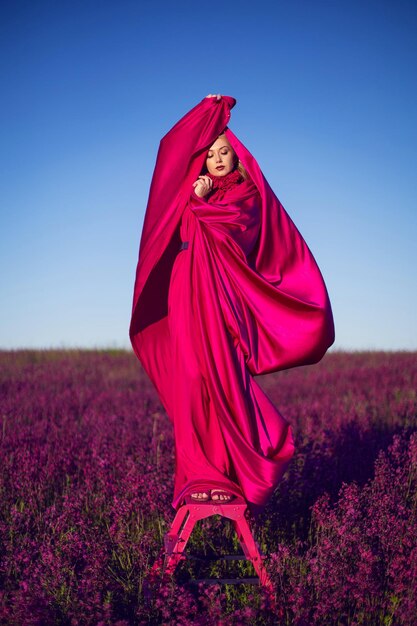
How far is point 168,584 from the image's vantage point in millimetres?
2512

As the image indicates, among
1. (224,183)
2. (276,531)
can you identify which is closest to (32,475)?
(276,531)

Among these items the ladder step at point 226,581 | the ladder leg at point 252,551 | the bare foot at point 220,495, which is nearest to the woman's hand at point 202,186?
the bare foot at point 220,495

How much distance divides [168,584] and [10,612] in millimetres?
667

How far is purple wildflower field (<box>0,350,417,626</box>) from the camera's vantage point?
2527 millimetres

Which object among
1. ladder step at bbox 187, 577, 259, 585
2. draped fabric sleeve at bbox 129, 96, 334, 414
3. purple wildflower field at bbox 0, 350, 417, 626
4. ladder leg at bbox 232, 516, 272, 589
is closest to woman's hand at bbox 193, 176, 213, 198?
draped fabric sleeve at bbox 129, 96, 334, 414

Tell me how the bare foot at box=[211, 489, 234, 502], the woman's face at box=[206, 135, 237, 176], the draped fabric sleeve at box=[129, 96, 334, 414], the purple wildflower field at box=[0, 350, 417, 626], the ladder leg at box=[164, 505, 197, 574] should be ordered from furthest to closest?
the woman's face at box=[206, 135, 237, 176], the draped fabric sleeve at box=[129, 96, 334, 414], the bare foot at box=[211, 489, 234, 502], the ladder leg at box=[164, 505, 197, 574], the purple wildflower field at box=[0, 350, 417, 626]

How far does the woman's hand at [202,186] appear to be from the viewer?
10.2 ft

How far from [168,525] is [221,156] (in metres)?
2.15

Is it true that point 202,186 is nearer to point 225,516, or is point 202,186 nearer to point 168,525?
point 225,516

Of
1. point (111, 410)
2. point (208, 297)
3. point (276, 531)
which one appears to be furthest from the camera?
point (111, 410)

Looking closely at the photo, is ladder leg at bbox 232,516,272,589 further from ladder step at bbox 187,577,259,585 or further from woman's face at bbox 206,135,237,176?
woman's face at bbox 206,135,237,176

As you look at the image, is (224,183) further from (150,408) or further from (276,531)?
(150,408)

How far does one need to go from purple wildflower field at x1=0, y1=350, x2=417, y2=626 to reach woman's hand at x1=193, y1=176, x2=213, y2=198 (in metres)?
1.77

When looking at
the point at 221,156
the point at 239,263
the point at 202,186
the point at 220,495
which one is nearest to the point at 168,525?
the point at 220,495
